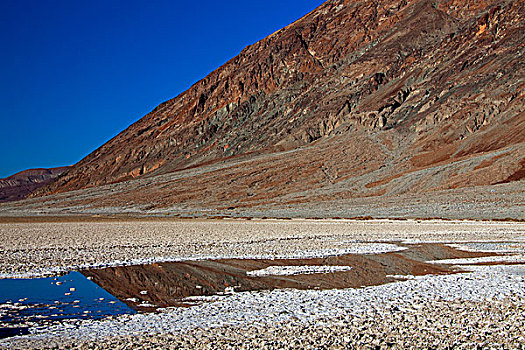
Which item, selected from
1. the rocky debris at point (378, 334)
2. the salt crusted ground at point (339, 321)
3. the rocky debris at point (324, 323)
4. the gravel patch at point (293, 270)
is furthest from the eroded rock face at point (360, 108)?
the rocky debris at point (378, 334)

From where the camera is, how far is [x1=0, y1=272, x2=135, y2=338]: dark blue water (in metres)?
7.60

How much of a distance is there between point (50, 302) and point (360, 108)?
84.8 meters

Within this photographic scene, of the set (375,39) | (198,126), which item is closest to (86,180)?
(198,126)

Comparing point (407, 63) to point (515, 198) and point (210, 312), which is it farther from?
point (210, 312)

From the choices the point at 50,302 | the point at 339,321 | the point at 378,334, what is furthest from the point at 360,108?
the point at 378,334

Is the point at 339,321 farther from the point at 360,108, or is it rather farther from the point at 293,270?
the point at 360,108

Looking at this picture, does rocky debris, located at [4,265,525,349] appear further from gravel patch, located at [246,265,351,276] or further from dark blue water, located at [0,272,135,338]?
gravel patch, located at [246,265,351,276]

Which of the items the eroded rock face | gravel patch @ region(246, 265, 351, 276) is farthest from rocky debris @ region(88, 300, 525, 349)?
the eroded rock face

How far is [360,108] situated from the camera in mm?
89688

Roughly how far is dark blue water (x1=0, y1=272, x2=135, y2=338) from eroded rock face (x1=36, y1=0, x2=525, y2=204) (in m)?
51.7

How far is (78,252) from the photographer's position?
53.7 ft

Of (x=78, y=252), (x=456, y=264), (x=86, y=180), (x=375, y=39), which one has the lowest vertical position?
(x=456, y=264)

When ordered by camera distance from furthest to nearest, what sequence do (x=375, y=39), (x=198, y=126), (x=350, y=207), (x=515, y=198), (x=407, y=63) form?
(x=198, y=126) → (x=375, y=39) → (x=407, y=63) → (x=350, y=207) → (x=515, y=198)

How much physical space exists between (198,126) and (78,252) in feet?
322
